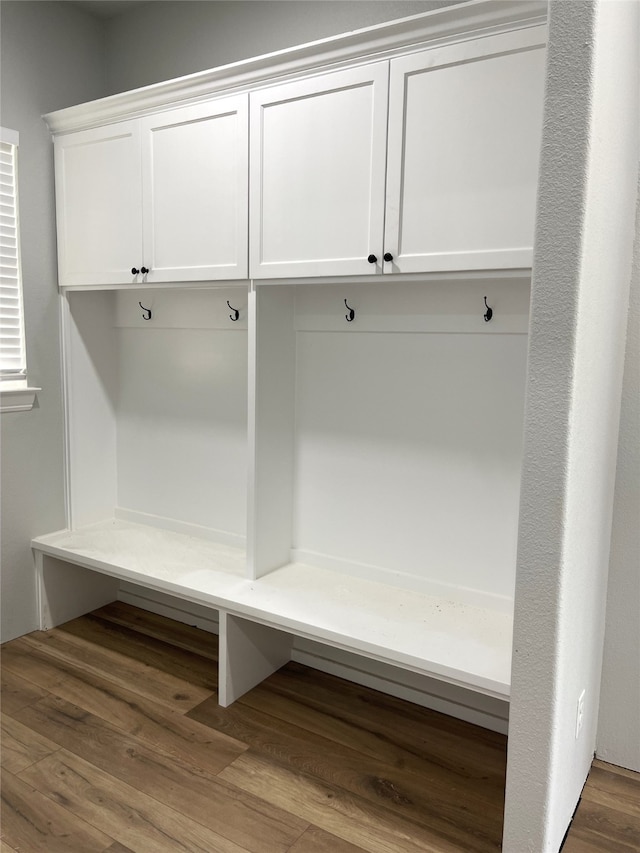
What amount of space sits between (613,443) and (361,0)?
1.73 m

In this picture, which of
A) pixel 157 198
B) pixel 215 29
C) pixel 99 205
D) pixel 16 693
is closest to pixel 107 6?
pixel 215 29

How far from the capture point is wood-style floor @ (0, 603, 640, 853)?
68.9 inches

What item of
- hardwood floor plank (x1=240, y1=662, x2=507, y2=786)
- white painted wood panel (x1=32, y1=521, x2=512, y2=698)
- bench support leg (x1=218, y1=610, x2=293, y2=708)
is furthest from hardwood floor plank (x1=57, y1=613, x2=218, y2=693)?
white painted wood panel (x1=32, y1=521, x2=512, y2=698)

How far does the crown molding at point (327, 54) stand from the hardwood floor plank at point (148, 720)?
2173 millimetres

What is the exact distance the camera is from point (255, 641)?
2475 mm

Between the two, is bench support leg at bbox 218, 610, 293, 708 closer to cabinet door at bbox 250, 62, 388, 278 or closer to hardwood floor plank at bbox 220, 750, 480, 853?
hardwood floor plank at bbox 220, 750, 480, 853

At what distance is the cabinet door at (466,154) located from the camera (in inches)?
68.4

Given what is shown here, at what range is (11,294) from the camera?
2725 millimetres

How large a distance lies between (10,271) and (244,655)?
182 cm

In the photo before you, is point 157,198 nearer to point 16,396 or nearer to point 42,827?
point 16,396

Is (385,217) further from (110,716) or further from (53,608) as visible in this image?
(53,608)

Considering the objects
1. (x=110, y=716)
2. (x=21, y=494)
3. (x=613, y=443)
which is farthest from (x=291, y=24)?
(x=110, y=716)

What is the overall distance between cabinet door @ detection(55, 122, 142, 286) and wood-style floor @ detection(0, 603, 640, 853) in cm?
161

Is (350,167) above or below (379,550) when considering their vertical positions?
above
